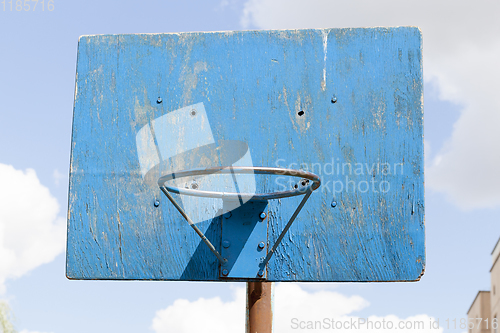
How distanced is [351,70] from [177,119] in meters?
0.87

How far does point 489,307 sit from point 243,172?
840 inches

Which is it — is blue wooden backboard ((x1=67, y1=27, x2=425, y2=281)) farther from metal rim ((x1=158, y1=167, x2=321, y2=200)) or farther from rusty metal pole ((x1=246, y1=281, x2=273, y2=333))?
rusty metal pole ((x1=246, y1=281, x2=273, y2=333))

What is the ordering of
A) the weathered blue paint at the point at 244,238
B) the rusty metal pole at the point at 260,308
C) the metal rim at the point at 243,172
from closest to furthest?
1. the metal rim at the point at 243,172
2. the weathered blue paint at the point at 244,238
3. the rusty metal pole at the point at 260,308

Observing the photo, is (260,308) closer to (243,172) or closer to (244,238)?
(244,238)

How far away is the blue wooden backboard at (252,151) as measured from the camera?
2.79 meters

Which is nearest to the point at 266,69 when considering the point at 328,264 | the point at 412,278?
the point at 328,264

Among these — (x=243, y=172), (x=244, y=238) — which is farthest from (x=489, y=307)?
(x=243, y=172)

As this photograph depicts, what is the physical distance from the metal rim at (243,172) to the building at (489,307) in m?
17.4

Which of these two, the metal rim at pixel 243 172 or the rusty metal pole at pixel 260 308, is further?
the rusty metal pole at pixel 260 308

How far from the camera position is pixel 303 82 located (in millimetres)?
2941

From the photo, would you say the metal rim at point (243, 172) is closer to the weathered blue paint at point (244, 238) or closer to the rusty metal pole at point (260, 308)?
the weathered blue paint at point (244, 238)

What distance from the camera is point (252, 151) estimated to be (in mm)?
2865

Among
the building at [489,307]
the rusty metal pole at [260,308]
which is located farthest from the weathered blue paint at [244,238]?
the building at [489,307]

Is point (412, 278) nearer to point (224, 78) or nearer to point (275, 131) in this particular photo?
point (275, 131)
